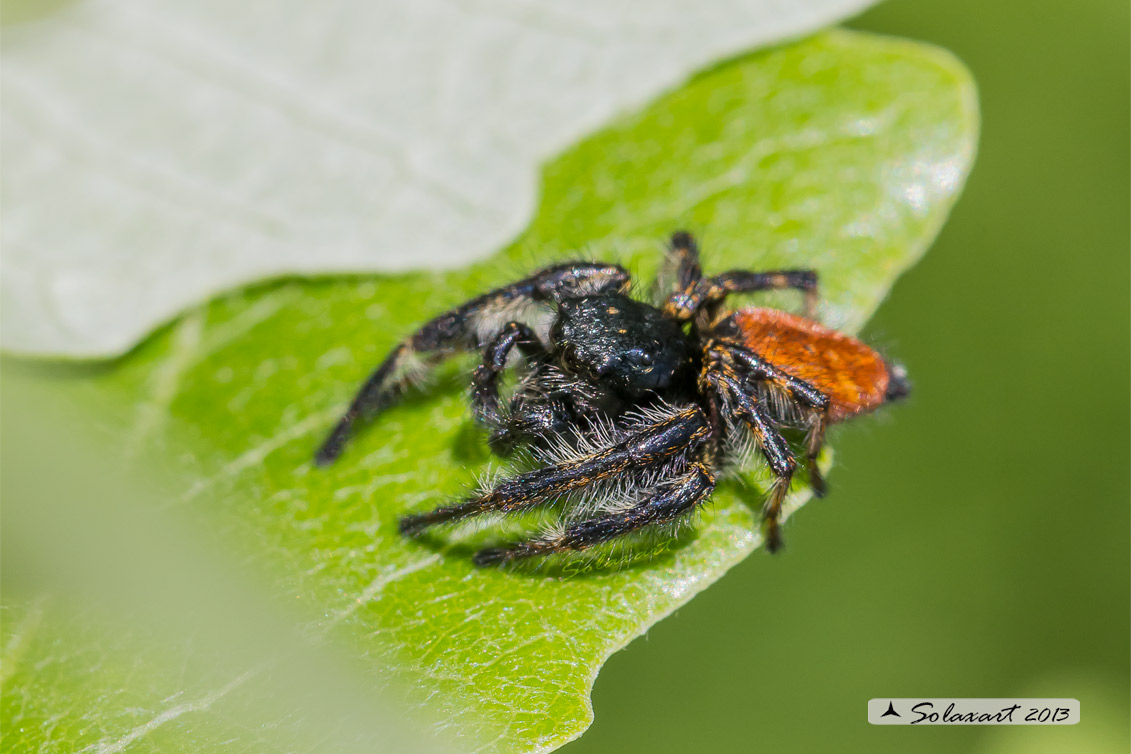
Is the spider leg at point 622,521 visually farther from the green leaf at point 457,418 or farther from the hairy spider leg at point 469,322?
the hairy spider leg at point 469,322

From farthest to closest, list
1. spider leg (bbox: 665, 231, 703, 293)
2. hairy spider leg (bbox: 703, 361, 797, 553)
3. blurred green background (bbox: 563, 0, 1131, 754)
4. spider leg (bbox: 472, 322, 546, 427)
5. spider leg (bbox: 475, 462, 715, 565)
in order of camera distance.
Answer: blurred green background (bbox: 563, 0, 1131, 754), spider leg (bbox: 665, 231, 703, 293), spider leg (bbox: 472, 322, 546, 427), hairy spider leg (bbox: 703, 361, 797, 553), spider leg (bbox: 475, 462, 715, 565)

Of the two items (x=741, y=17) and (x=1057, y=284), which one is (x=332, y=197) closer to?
(x=741, y=17)

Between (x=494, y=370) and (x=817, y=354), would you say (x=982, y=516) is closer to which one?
(x=817, y=354)

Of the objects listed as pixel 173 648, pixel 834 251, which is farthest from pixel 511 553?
pixel 834 251

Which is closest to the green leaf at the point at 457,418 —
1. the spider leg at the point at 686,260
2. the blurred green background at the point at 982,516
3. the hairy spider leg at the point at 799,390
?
the spider leg at the point at 686,260

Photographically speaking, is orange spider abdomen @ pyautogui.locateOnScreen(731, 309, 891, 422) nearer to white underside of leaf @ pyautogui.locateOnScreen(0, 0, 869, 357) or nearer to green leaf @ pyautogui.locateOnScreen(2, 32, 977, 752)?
green leaf @ pyautogui.locateOnScreen(2, 32, 977, 752)

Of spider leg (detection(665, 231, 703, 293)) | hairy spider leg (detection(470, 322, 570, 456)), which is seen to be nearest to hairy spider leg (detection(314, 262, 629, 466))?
hairy spider leg (detection(470, 322, 570, 456))
